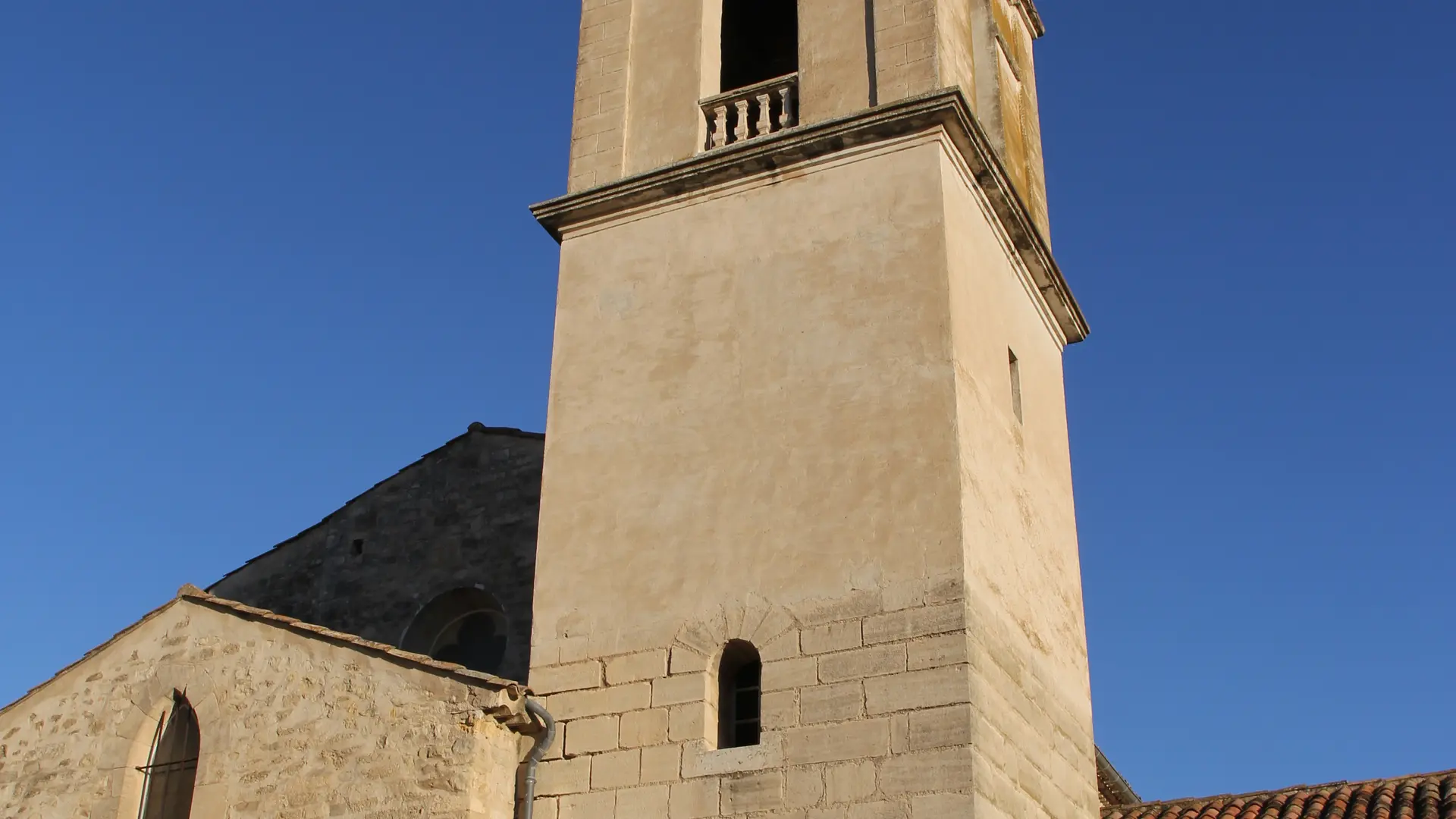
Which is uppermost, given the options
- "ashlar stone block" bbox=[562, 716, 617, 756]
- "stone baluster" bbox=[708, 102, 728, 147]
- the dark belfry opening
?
the dark belfry opening

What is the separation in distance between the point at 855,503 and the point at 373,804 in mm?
3633

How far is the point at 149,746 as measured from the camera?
1169cm

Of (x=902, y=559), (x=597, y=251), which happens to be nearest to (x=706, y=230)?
(x=597, y=251)

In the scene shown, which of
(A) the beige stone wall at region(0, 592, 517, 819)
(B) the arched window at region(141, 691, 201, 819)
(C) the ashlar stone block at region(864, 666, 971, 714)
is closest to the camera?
(C) the ashlar stone block at region(864, 666, 971, 714)

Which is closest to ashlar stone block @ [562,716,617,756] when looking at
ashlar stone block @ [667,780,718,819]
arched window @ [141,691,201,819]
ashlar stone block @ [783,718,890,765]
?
ashlar stone block @ [667,780,718,819]

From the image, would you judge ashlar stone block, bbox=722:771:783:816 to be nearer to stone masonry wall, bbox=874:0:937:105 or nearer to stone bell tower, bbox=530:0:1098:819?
stone bell tower, bbox=530:0:1098:819

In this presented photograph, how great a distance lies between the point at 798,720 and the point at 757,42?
7606 mm

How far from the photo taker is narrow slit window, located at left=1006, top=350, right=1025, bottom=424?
12.6 metres

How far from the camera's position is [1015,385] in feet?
41.8

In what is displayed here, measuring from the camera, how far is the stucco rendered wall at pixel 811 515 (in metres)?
10.2

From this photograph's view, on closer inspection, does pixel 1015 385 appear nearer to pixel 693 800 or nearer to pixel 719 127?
pixel 719 127

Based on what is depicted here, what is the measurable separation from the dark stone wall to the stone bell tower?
2.86m

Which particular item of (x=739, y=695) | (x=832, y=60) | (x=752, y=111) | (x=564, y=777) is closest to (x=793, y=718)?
(x=739, y=695)

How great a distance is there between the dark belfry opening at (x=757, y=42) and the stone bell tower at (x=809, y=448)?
4.11ft
